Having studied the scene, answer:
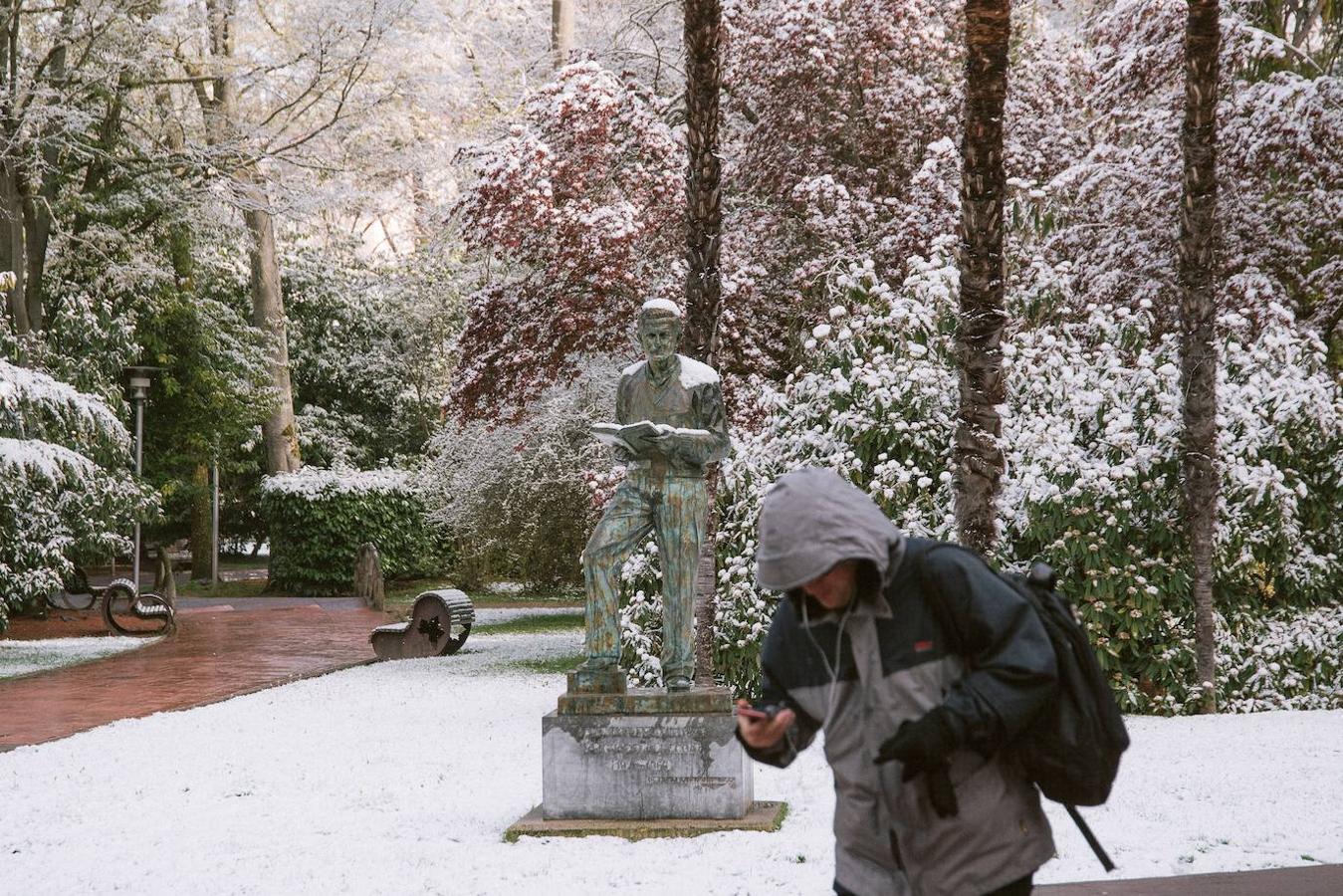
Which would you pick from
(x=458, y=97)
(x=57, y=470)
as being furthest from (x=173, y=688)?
(x=458, y=97)

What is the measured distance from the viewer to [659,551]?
7219 millimetres

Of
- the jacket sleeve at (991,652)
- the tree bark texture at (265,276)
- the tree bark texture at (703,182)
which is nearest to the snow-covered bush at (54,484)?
the tree bark texture at (265,276)

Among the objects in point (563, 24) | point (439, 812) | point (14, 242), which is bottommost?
point (439, 812)

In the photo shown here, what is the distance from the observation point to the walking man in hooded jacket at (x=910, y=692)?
2.65 metres

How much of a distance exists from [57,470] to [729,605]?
871 centimetres

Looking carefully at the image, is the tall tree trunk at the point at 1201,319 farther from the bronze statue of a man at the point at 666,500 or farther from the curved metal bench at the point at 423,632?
the curved metal bench at the point at 423,632

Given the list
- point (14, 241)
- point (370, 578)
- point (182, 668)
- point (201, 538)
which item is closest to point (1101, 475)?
point (182, 668)

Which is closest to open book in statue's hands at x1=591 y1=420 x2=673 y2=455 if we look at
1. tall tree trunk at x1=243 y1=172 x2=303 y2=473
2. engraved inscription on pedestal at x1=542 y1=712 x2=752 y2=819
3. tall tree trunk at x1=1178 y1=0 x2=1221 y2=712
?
engraved inscription on pedestal at x1=542 y1=712 x2=752 y2=819

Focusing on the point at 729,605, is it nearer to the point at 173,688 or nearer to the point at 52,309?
the point at 173,688

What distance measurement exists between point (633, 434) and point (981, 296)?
3.43 m

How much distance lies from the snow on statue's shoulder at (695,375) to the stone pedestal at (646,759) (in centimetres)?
157

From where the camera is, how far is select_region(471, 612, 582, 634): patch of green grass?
821 inches

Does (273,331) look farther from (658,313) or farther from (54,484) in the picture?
(658,313)

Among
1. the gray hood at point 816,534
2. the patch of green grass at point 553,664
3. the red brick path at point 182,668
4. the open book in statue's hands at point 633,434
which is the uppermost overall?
the open book in statue's hands at point 633,434
